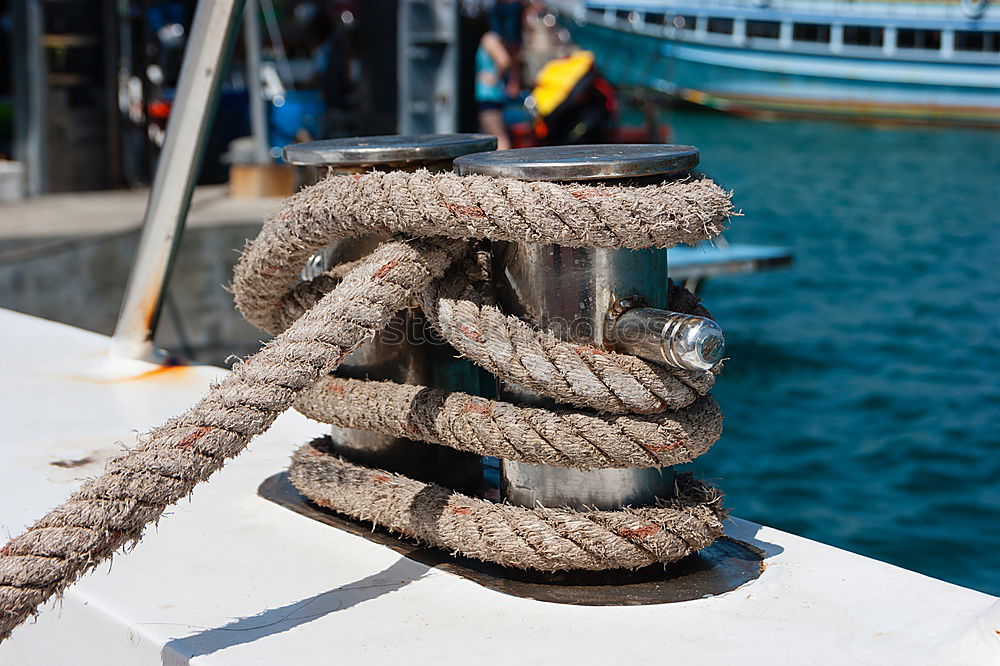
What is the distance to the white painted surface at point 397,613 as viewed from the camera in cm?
148

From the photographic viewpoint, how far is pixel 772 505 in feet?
17.9

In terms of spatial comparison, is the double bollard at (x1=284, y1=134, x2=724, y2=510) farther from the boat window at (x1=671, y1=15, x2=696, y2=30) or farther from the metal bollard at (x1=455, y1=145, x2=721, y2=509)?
the boat window at (x1=671, y1=15, x2=696, y2=30)

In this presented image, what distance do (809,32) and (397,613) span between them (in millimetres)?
26400

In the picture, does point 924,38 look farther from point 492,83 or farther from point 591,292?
point 591,292

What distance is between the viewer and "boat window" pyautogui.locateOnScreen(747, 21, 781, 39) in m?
26.4

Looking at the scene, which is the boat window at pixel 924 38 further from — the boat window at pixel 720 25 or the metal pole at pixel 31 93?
the metal pole at pixel 31 93

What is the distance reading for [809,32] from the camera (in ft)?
85.6

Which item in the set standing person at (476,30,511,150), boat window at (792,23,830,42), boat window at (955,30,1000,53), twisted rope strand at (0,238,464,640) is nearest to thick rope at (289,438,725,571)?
twisted rope strand at (0,238,464,640)

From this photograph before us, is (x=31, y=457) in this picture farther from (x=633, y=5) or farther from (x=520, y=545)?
(x=633, y=5)

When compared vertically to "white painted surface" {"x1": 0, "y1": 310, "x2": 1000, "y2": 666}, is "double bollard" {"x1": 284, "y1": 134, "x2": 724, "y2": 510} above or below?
above

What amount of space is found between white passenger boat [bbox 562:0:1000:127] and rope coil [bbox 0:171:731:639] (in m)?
21.1

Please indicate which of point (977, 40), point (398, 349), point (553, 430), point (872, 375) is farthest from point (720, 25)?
point (553, 430)

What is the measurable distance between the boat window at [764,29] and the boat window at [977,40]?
152 inches

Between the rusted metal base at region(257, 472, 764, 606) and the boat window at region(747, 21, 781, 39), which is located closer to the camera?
the rusted metal base at region(257, 472, 764, 606)
